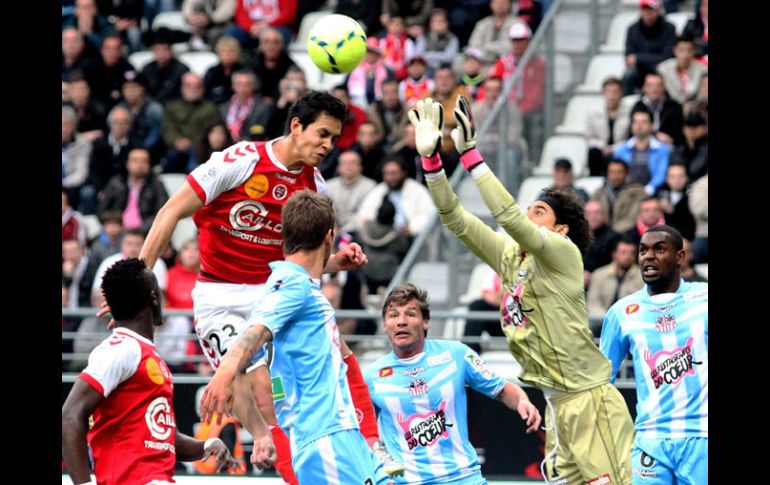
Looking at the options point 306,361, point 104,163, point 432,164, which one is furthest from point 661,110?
point 306,361

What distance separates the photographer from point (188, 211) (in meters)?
8.52

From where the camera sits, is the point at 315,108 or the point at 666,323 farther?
the point at 666,323

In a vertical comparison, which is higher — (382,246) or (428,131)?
(428,131)

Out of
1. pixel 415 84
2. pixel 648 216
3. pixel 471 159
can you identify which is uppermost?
pixel 415 84

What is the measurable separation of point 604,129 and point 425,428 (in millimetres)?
8566

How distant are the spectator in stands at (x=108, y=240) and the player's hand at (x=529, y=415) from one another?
28.7 ft

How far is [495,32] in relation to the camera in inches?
730

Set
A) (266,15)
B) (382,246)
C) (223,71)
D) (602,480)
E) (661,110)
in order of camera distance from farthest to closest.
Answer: (266,15) < (223,71) < (661,110) < (382,246) < (602,480)

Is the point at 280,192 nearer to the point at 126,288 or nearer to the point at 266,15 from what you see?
the point at 126,288

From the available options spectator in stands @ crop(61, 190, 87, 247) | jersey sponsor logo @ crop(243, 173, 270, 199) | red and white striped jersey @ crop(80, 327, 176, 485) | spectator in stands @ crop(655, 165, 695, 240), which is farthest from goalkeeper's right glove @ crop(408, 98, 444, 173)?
spectator in stands @ crop(61, 190, 87, 247)

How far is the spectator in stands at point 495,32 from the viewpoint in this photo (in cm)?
1831

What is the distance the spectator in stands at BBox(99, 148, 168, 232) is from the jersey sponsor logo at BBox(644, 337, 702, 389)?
30.9ft
